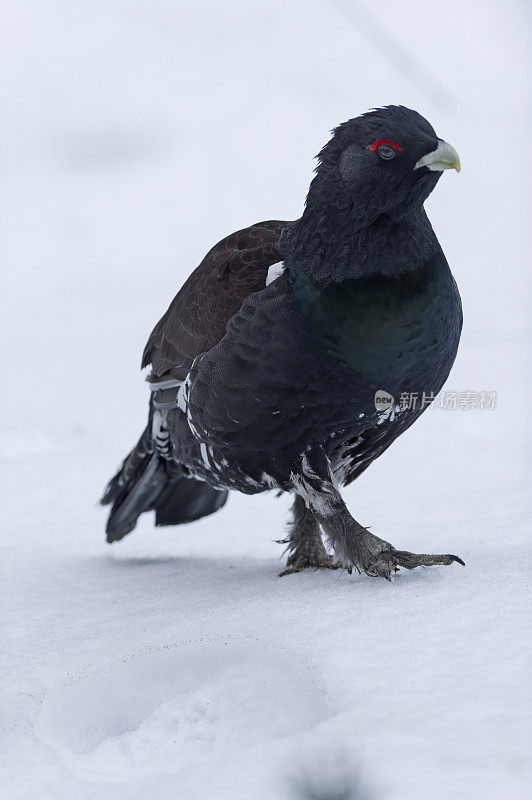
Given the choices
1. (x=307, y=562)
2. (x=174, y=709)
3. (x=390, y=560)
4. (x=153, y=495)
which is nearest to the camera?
(x=174, y=709)

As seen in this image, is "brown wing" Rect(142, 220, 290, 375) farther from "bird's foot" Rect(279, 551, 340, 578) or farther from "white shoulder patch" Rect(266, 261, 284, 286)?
"bird's foot" Rect(279, 551, 340, 578)

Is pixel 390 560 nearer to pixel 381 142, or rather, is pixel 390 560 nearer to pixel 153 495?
pixel 381 142

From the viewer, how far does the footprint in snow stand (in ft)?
7.72

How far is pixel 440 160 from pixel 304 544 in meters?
1.73

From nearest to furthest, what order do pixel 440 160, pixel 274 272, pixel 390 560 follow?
1. pixel 440 160
2. pixel 390 560
3. pixel 274 272

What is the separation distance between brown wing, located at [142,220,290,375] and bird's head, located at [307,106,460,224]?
389 mm

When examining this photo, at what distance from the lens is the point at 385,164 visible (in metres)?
3.13

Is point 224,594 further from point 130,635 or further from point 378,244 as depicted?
point 378,244

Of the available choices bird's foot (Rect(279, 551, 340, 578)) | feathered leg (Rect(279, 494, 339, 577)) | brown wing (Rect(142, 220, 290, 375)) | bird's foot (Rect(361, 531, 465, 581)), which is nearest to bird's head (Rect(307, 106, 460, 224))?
brown wing (Rect(142, 220, 290, 375))

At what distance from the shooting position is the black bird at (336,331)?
10.3 feet

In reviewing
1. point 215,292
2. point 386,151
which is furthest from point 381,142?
point 215,292

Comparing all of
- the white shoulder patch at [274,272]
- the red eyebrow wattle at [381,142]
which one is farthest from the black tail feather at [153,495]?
the red eyebrow wattle at [381,142]

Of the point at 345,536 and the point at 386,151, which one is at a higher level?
the point at 386,151

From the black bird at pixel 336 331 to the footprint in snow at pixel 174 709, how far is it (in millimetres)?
790
